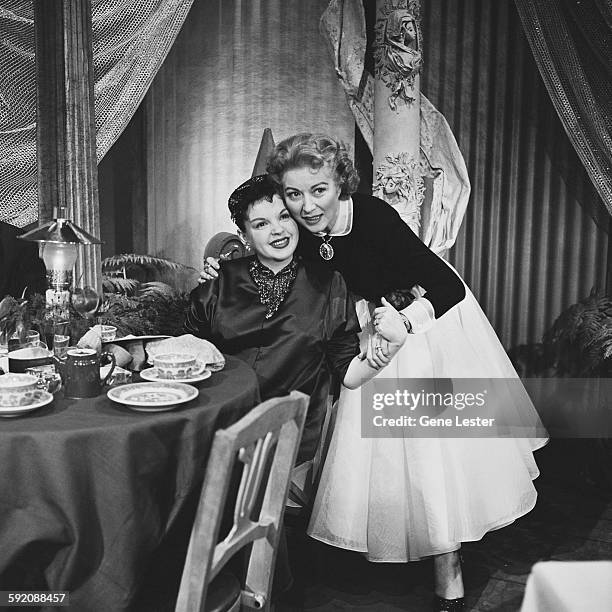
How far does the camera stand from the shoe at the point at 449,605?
2383 millimetres

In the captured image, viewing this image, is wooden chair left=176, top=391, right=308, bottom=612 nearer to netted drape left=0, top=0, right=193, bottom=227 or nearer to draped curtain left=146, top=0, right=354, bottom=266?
netted drape left=0, top=0, right=193, bottom=227

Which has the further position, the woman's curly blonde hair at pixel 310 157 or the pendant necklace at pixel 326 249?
the pendant necklace at pixel 326 249

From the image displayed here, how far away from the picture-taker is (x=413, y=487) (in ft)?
7.75

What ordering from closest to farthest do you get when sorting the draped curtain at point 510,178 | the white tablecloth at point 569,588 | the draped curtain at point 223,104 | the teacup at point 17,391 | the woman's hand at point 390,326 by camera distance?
the white tablecloth at point 569,588 < the teacup at point 17,391 < the woman's hand at point 390,326 < the draped curtain at point 223,104 < the draped curtain at point 510,178

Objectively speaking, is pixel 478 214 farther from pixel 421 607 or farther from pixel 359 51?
pixel 421 607

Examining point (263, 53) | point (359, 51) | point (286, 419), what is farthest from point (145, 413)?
point (263, 53)

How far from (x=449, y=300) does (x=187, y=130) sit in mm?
2774

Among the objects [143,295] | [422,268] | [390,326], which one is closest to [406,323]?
[390,326]

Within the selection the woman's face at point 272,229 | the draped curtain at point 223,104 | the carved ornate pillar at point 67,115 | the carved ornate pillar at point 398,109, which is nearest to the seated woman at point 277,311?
the woman's face at point 272,229

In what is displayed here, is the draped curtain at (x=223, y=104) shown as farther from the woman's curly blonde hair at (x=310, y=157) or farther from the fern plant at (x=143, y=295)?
the woman's curly blonde hair at (x=310, y=157)

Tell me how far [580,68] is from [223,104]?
7.25 ft

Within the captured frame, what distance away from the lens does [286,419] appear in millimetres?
1439

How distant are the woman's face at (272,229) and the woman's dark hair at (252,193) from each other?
0.05 feet

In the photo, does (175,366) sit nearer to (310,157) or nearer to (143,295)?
(310,157)
